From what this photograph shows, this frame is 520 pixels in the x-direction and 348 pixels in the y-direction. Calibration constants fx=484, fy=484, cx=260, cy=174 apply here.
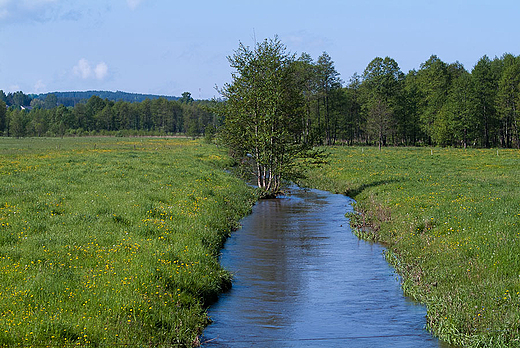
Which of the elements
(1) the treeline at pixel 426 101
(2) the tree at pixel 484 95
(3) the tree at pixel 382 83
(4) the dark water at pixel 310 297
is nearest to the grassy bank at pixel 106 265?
(4) the dark water at pixel 310 297

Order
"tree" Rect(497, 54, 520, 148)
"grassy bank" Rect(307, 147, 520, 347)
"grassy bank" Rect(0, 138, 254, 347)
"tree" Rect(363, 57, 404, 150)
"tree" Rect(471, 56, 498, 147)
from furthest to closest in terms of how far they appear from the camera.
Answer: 1. "tree" Rect(363, 57, 404, 150)
2. "tree" Rect(471, 56, 498, 147)
3. "tree" Rect(497, 54, 520, 148)
4. "grassy bank" Rect(307, 147, 520, 347)
5. "grassy bank" Rect(0, 138, 254, 347)

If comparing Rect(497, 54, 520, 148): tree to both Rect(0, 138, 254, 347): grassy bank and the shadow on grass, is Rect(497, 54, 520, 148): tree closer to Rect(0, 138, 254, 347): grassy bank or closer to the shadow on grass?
the shadow on grass

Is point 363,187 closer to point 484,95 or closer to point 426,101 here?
point 484,95

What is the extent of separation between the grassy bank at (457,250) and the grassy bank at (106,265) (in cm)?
544

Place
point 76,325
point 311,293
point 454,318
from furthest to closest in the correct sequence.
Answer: point 311,293
point 454,318
point 76,325

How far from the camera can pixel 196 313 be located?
35.3 ft

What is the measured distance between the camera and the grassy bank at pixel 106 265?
8.61 m

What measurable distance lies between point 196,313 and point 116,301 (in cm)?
193

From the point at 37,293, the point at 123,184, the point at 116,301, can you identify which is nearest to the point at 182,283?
the point at 116,301

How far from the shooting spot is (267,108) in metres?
31.3

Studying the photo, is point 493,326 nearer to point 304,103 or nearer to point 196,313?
point 196,313

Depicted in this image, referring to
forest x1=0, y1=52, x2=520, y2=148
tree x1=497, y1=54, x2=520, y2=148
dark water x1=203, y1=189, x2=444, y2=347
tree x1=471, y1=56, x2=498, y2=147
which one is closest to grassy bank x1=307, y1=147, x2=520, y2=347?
dark water x1=203, y1=189, x2=444, y2=347

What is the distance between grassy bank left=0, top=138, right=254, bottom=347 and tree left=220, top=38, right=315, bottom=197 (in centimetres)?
890

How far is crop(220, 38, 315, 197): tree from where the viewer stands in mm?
31094
